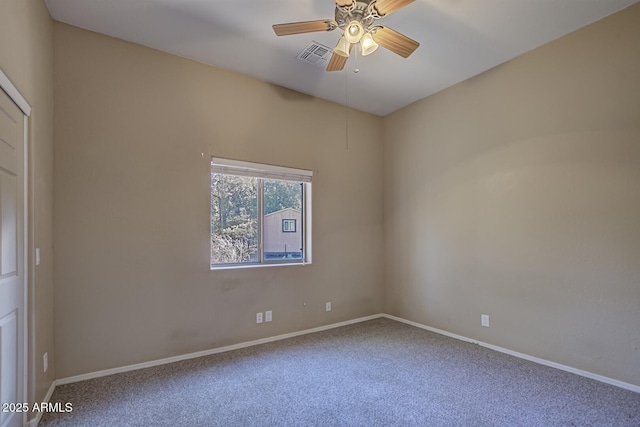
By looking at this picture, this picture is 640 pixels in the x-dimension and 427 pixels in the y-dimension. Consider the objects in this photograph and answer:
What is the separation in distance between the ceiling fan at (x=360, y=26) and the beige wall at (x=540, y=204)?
160 centimetres

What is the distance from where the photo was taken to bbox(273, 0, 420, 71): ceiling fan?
1.97 m

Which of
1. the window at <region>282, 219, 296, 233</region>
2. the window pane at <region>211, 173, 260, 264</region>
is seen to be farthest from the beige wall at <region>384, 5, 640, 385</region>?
the window pane at <region>211, 173, 260, 264</region>

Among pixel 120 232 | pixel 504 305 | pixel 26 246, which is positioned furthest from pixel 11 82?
pixel 504 305

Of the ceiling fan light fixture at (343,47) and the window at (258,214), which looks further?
the window at (258,214)

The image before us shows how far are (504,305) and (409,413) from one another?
1725 mm

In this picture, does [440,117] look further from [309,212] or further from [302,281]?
[302,281]

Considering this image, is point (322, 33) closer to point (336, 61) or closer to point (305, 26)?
point (336, 61)

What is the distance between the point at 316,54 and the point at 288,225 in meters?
1.91

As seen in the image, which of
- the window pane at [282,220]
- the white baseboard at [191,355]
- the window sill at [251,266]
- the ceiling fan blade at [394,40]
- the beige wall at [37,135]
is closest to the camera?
the beige wall at [37,135]

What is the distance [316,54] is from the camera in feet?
10.1

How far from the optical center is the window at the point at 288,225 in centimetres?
385

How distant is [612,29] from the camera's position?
101 inches

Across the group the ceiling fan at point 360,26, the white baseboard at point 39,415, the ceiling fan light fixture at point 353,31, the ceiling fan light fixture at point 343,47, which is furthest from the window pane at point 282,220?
the white baseboard at point 39,415

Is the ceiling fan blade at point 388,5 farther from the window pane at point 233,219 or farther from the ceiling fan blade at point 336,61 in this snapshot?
the window pane at point 233,219
